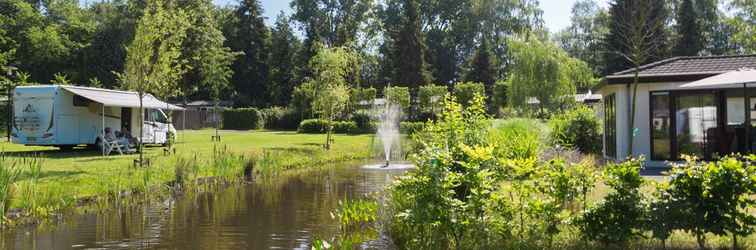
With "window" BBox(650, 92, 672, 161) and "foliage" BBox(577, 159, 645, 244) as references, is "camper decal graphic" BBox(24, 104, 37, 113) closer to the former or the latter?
"window" BBox(650, 92, 672, 161)

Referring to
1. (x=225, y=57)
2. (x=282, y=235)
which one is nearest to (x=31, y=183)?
(x=282, y=235)

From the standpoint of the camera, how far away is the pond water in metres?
8.48

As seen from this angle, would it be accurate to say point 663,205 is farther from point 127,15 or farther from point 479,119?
point 127,15

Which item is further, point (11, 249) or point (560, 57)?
point (560, 57)

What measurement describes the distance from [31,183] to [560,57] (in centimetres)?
2956

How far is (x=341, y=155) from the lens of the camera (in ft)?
83.1

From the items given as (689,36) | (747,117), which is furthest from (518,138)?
(689,36)

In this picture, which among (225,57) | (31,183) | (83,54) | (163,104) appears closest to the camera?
(31,183)

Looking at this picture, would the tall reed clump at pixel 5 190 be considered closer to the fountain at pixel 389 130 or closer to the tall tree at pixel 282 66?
the fountain at pixel 389 130

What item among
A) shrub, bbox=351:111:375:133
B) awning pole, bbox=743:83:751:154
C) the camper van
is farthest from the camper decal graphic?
shrub, bbox=351:111:375:133

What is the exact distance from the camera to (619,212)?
20.1 feet

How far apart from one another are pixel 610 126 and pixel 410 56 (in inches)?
1416

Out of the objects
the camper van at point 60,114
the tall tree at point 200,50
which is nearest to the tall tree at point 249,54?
the tall tree at point 200,50

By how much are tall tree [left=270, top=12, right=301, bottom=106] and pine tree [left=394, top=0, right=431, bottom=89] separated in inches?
384
